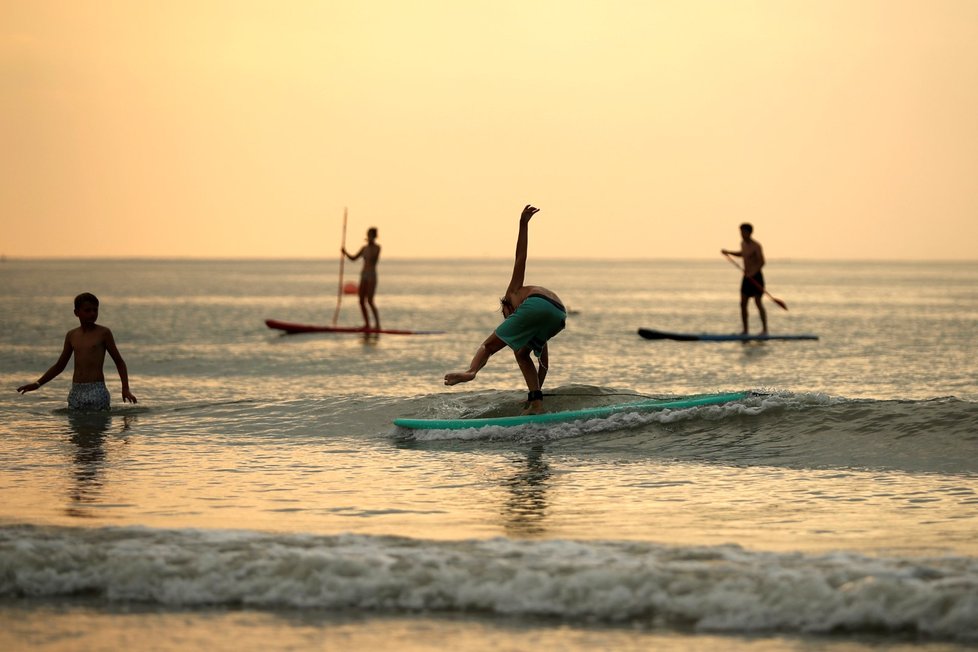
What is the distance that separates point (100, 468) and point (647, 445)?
4.29 metres

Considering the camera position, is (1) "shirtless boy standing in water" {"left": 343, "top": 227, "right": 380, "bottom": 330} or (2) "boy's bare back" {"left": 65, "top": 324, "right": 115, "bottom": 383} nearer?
(2) "boy's bare back" {"left": 65, "top": 324, "right": 115, "bottom": 383}

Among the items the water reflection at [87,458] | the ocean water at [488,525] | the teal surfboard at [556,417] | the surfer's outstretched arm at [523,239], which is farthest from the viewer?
the teal surfboard at [556,417]

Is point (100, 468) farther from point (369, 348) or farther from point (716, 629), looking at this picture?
point (369, 348)

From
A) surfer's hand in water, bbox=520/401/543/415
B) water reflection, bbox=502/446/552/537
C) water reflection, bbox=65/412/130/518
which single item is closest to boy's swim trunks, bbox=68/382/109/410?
water reflection, bbox=65/412/130/518

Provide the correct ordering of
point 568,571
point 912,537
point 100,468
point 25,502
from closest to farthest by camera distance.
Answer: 1. point 568,571
2. point 912,537
3. point 25,502
4. point 100,468

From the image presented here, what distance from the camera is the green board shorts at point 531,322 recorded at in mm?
10836

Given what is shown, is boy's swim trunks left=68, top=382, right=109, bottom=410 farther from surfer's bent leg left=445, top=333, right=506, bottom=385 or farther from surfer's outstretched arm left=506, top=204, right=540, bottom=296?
surfer's outstretched arm left=506, top=204, right=540, bottom=296

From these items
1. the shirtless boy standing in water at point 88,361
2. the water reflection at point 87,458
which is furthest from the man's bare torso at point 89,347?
the water reflection at point 87,458

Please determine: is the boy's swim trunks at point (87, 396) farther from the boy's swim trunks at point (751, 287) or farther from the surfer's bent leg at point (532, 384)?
the boy's swim trunks at point (751, 287)

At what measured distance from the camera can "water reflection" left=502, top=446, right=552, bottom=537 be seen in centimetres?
748

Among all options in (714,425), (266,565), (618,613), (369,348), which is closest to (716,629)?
(618,613)

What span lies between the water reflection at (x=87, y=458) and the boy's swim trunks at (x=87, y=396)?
0.12 metres

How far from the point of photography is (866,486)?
8.80m

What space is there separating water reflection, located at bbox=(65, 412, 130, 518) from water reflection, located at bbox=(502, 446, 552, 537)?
2.54 metres
